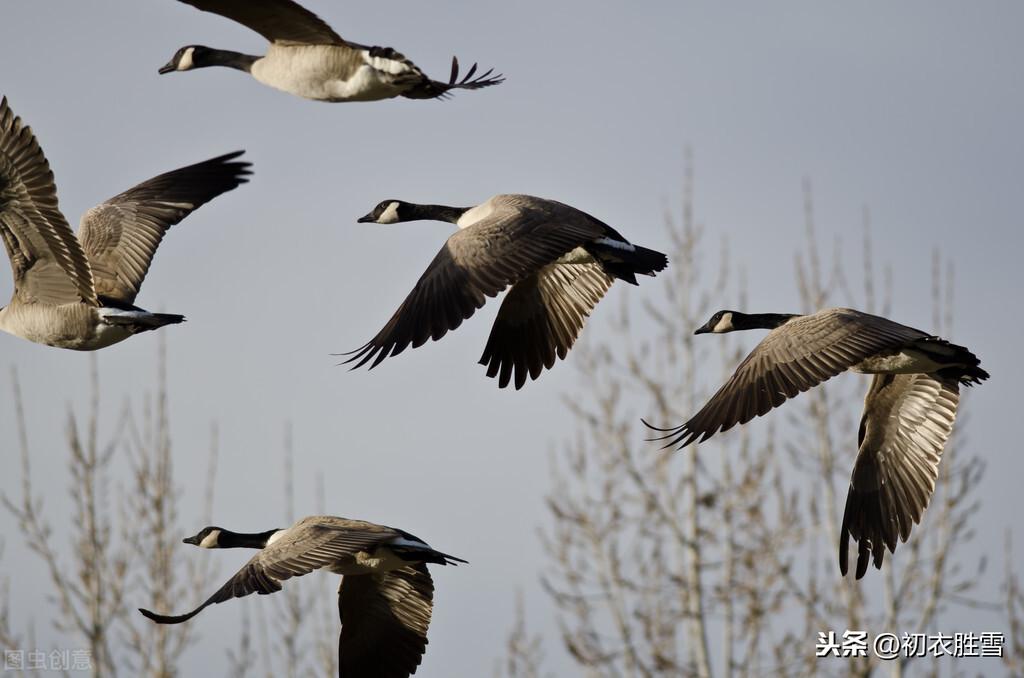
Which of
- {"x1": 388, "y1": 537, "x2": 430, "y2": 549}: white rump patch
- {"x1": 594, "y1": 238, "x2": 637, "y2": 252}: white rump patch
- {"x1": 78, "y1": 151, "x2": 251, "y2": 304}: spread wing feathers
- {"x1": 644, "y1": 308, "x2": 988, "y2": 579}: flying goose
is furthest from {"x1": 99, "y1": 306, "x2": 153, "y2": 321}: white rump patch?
{"x1": 644, "y1": 308, "x2": 988, "y2": 579}: flying goose

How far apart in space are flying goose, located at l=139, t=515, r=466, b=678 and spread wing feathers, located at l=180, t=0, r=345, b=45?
2.93 meters

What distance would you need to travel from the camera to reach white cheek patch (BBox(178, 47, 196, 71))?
37.0 ft

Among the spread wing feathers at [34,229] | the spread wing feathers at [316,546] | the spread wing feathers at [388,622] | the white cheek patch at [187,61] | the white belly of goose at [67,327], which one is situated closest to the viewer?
the spread wing feathers at [316,546]

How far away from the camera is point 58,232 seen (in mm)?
9750

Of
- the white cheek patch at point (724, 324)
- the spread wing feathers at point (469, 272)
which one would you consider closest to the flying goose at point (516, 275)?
the spread wing feathers at point (469, 272)

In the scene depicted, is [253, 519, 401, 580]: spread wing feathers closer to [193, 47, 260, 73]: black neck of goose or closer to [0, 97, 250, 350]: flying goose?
[0, 97, 250, 350]: flying goose

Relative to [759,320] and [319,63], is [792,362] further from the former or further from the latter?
[319,63]

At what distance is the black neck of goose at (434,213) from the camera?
11203 mm

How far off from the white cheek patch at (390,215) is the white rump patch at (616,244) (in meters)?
2.23

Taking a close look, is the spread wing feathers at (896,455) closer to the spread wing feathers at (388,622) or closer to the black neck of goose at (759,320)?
the black neck of goose at (759,320)

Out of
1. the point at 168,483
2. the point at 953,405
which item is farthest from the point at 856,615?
the point at 953,405

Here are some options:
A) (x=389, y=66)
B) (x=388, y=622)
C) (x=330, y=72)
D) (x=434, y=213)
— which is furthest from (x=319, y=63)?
(x=388, y=622)

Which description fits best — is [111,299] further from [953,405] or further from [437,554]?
[953,405]

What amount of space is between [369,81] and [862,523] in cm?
416
